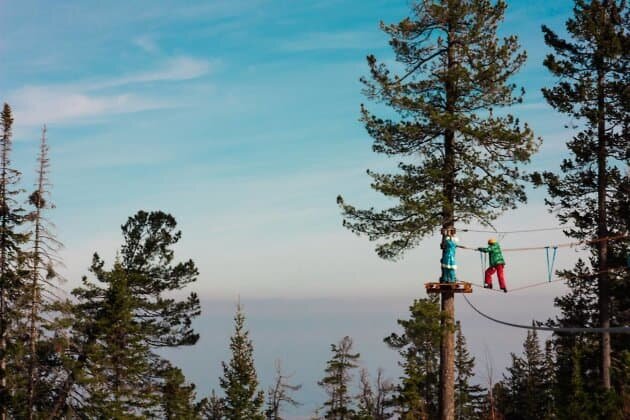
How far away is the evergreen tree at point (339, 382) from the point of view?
5219 centimetres

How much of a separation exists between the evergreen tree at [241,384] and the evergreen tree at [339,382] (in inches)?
256

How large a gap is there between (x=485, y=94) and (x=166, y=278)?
2115 centimetres

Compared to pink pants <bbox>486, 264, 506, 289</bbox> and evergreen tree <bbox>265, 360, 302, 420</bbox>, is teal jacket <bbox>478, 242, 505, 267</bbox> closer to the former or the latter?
pink pants <bbox>486, 264, 506, 289</bbox>

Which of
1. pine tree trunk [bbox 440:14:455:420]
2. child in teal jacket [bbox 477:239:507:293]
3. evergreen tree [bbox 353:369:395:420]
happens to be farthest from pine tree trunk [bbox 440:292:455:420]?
evergreen tree [bbox 353:369:395:420]

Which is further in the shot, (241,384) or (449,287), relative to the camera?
(241,384)

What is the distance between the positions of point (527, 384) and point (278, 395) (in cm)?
2113

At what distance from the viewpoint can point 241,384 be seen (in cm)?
4806

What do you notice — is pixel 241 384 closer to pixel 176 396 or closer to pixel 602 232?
pixel 176 396

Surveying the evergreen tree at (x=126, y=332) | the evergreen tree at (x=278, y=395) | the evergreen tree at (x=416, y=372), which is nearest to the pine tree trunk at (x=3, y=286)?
the evergreen tree at (x=126, y=332)

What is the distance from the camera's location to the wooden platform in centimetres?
1880

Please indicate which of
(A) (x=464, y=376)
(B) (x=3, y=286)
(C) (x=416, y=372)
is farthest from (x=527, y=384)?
(B) (x=3, y=286)

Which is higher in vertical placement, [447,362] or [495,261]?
[495,261]

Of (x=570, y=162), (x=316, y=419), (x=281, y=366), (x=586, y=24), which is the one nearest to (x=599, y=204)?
(x=570, y=162)

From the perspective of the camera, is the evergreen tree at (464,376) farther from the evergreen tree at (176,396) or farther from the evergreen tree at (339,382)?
the evergreen tree at (176,396)
